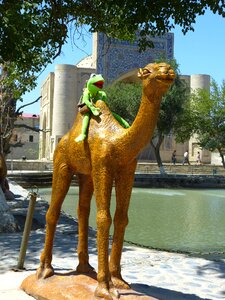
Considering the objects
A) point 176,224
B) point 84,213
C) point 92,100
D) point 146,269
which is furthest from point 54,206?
point 176,224

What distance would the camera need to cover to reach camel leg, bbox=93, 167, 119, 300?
3.57m

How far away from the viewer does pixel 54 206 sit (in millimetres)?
4336

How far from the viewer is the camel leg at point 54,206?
4.27 meters

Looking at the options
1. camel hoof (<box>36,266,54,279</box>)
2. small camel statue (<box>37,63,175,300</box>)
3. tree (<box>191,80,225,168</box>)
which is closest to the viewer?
small camel statue (<box>37,63,175,300</box>)

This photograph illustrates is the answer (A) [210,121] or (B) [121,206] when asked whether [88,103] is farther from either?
(A) [210,121]

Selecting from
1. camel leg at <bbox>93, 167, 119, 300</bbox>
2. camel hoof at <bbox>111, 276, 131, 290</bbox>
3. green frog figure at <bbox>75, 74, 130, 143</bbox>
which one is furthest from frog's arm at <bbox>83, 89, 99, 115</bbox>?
camel hoof at <bbox>111, 276, 131, 290</bbox>

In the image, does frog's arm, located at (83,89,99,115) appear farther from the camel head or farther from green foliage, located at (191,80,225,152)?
green foliage, located at (191,80,225,152)

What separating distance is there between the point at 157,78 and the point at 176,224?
8289 mm

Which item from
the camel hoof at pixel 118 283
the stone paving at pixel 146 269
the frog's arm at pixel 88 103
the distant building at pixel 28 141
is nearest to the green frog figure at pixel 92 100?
the frog's arm at pixel 88 103

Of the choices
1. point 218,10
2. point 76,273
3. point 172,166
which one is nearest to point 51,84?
point 172,166

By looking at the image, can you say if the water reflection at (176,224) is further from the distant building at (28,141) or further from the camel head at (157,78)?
the distant building at (28,141)

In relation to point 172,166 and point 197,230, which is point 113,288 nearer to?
point 197,230

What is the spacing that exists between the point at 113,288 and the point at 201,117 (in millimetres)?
26439

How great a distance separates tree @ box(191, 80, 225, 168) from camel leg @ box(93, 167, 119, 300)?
25.3 m
